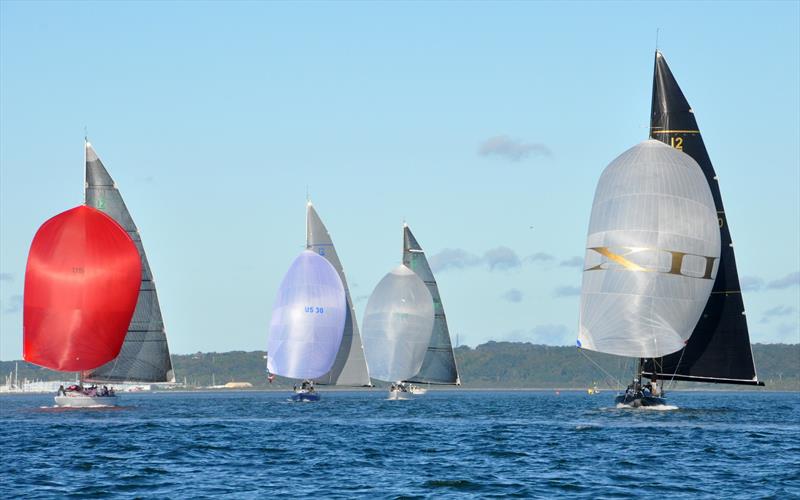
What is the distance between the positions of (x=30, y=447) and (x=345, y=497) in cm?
2133

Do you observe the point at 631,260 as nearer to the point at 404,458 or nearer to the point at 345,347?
the point at 404,458

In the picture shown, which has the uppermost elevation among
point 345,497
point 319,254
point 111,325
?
point 319,254

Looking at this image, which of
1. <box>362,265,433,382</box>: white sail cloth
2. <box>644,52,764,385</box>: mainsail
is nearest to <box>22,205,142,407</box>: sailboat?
<box>644,52,764,385</box>: mainsail

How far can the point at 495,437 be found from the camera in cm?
5959

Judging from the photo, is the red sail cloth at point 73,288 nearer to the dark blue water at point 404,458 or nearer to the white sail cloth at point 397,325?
the dark blue water at point 404,458

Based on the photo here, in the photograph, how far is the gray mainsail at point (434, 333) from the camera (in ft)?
417

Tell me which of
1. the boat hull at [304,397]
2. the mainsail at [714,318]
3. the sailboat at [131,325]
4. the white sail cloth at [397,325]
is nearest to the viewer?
the mainsail at [714,318]

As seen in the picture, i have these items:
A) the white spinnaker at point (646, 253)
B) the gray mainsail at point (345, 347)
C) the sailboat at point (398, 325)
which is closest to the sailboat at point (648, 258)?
the white spinnaker at point (646, 253)

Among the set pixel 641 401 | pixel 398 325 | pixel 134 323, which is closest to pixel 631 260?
pixel 641 401

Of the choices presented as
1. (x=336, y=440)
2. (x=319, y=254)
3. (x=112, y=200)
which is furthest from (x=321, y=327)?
(x=336, y=440)

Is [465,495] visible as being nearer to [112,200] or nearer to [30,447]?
[30,447]

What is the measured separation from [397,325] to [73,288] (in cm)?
4248

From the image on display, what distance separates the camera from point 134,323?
8944 cm

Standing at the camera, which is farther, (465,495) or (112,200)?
(112,200)
